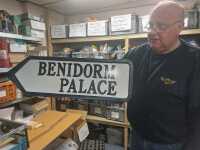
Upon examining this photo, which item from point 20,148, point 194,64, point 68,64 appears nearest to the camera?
point 68,64

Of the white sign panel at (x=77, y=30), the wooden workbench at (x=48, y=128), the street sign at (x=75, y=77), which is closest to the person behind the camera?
the street sign at (x=75, y=77)

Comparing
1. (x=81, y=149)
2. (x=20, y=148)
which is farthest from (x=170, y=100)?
(x=81, y=149)

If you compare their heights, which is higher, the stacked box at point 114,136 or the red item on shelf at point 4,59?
the red item on shelf at point 4,59

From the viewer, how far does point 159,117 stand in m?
0.89

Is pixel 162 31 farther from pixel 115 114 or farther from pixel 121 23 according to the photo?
pixel 115 114

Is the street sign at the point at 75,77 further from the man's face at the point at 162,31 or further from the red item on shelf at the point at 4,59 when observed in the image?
the red item on shelf at the point at 4,59

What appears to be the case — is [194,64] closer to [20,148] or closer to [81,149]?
[20,148]

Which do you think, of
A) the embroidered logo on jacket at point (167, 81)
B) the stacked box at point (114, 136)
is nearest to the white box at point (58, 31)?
the stacked box at point (114, 136)

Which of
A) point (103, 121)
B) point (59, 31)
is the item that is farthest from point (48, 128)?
point (59, 31)

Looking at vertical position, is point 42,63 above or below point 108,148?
above

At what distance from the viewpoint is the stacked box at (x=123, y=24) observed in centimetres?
220

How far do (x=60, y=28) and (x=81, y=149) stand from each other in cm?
158

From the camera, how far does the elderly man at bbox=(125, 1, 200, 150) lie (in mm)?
845

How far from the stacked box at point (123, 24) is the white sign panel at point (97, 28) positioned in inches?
3.4
